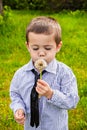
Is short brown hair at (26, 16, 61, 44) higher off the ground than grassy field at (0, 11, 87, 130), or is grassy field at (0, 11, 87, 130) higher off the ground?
short brown hair at (26, 16, 61, 44)

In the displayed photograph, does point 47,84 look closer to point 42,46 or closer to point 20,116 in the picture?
point 42,46

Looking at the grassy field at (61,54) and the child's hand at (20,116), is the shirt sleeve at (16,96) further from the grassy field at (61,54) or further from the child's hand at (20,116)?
the grassy field at (61,54)

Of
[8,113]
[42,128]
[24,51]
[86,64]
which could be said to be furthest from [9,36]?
[42,128]

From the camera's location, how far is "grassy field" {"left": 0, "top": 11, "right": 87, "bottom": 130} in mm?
5335

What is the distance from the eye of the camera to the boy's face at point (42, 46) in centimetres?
308

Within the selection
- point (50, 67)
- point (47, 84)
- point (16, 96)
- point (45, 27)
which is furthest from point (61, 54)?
point (47, 84)

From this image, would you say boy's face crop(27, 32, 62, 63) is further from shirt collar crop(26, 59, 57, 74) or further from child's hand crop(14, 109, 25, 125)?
child's hand crop(14, 109, 25, 125)

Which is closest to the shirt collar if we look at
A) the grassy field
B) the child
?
the child

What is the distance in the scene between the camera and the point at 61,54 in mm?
7688

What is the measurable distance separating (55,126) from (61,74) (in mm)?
447

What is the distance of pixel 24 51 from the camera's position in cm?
783

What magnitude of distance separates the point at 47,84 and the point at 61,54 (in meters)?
4.71

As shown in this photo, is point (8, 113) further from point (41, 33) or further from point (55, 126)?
point (41, 33)

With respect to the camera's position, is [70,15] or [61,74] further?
[70,15]
